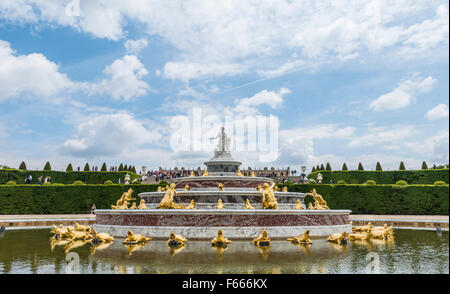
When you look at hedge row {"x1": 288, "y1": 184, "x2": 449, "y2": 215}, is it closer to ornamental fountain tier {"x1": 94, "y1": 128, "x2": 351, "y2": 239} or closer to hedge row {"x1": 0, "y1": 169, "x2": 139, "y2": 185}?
ornamental fountain tier {"x1": 94, "y1": 128, "x2": 351, "y2": 239}

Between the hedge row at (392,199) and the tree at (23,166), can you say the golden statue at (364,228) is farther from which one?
the tree at (23,166)

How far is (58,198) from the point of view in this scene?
3253 cm

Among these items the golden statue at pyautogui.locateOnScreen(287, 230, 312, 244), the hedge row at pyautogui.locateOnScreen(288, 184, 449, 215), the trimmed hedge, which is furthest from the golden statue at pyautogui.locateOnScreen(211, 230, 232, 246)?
the hedge row at pyautogui.locateOnScreen(288, 184, 449, 215)

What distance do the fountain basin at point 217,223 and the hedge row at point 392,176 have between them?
38354mm

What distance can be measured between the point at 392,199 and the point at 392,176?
1945cm

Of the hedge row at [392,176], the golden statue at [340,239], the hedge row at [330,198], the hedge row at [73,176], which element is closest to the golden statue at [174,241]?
the golden statue at [340,239]

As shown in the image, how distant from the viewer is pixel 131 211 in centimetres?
1606

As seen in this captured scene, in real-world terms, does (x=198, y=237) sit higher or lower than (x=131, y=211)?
lower
